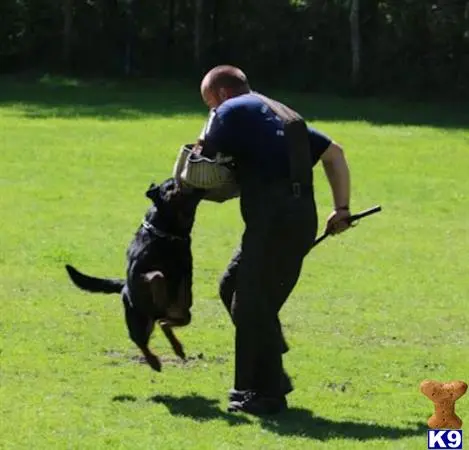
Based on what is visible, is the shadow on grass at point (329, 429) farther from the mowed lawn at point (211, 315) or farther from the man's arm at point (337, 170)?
the man's arm at point (337, 170)

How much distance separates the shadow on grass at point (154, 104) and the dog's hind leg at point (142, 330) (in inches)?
743

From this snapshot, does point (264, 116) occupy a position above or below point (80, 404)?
above

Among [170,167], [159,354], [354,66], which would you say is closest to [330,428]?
[159,354]

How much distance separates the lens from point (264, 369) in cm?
728

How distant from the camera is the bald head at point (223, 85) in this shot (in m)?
7.18

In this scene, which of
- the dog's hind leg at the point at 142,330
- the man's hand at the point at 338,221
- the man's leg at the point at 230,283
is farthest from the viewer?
the dog's hind leg at the point at 142,330

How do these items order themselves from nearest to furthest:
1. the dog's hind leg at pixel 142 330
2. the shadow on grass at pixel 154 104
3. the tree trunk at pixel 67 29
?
the dog's hind leg at pixel 142 330 → the shadow on grass at pixel 154 104 → the tree trunk at pixel 67 29

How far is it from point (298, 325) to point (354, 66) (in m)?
24.4

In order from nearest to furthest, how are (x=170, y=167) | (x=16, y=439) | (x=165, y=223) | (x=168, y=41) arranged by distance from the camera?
(x=16, y=439) → (x=165, y=223) → (x=170, y=167) → (x=168, y=41)

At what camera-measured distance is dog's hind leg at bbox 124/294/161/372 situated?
312 inches

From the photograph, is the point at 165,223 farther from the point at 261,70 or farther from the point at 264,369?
the point at 261,70

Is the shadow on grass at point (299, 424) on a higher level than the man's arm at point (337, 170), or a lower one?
lower
